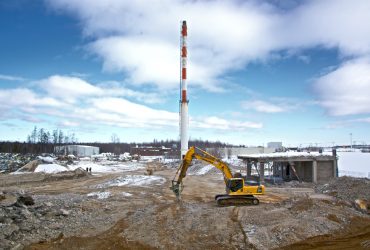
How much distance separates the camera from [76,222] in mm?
16188

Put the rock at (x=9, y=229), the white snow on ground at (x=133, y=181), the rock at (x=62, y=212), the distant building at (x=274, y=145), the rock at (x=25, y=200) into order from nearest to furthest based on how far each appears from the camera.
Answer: the rock at (x=9, y=229), the rock at (x=62, y=212), the rock at (x=25, y=200), the white snow on ground at (x=133, y=181), the distant building at (x=274, y=145)

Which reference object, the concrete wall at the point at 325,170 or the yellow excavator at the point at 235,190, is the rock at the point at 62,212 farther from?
the concrete wall at the point at 325,170

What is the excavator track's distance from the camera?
2095 cm

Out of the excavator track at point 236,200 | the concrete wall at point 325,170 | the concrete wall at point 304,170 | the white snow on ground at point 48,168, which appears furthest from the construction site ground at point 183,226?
the white snow on ground at point 48,168

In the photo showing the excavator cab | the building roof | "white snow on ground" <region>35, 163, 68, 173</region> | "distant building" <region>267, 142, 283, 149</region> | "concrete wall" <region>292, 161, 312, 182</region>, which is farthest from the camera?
"distant building" <region>267, 142, 283, 149</region>

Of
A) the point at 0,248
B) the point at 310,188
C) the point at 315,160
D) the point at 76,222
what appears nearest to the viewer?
the point at 0,248

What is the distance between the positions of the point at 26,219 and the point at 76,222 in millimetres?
2131

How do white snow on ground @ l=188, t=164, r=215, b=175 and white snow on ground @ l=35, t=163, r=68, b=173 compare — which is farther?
white snow on ground @ l=188, t=164, r=215, b=175

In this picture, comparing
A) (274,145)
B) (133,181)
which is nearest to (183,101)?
(133,181)

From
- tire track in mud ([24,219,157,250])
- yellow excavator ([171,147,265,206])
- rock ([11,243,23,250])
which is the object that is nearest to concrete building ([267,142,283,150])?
yellow excavator ([171,147,265,206])

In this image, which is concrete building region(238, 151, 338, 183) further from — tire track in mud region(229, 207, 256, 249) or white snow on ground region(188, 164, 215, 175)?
white snow on ground region(188, 164, 215, 175)

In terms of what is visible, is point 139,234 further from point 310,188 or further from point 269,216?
point 310,188

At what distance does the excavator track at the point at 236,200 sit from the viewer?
68.7ft

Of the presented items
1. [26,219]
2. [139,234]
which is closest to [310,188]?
[139,234]
